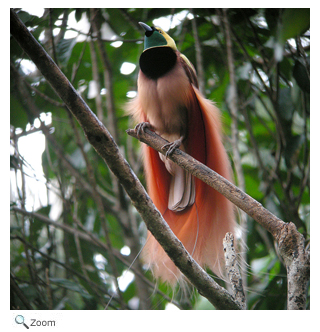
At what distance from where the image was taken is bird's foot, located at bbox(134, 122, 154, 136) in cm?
112

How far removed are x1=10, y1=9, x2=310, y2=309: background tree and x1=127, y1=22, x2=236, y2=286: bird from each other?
0.12 metres

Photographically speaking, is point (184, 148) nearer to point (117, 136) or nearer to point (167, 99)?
point (167, 99)

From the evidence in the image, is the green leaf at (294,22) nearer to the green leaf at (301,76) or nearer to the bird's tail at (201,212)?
the green leaf at (301,76)

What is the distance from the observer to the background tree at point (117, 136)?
1.36 meters

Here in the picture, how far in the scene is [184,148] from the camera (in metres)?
1.31

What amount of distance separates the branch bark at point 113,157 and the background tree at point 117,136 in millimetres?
308

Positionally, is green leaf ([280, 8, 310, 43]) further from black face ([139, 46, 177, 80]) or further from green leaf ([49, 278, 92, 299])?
green leaf ([49, 278, 92, 299])

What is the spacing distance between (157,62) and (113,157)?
507mm

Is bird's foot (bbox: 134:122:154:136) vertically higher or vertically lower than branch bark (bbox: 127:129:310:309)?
higher

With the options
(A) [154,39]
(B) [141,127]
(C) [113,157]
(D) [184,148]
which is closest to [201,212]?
(D) [184,148]
